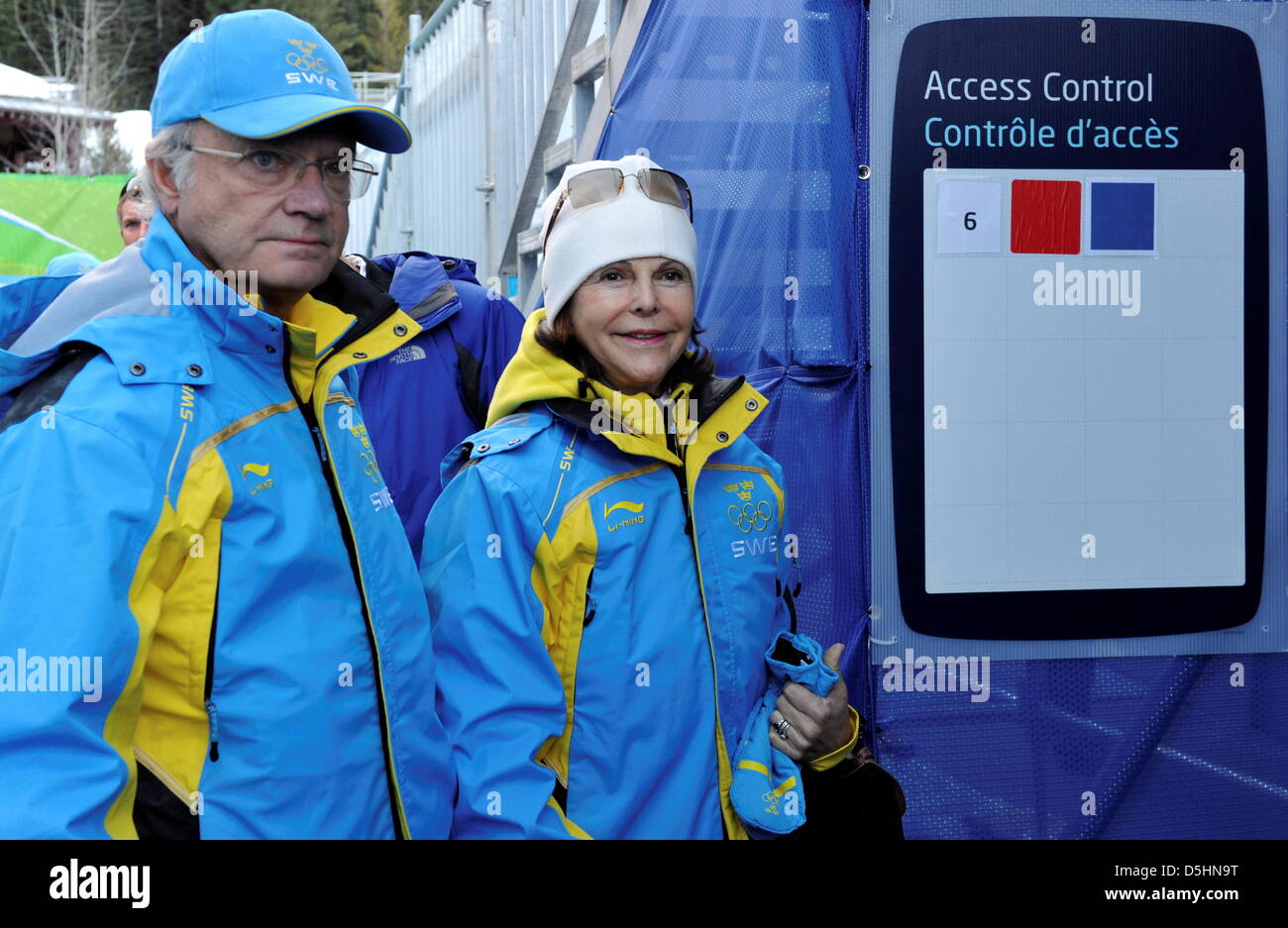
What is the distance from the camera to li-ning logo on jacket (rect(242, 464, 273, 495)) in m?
1.57

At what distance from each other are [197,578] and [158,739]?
204mm

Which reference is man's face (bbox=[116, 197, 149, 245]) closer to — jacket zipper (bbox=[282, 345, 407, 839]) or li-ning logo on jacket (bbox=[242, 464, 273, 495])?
jacket zipper (bbox=[282, 345, 407, 839])

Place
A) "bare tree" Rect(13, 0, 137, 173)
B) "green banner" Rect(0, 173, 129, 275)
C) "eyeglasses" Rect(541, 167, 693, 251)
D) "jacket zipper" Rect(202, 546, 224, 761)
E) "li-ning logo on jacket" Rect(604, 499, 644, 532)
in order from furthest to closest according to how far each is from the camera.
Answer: "bare tree" Rect(13, 0, 137, 173)
"green banner" Rect(0, 173, 129, 275)
"eyeglasses" Rect(541, 167, 693, 251)
"li-ning logo on jacket" Rect(604, 499, 644, 532)
"jacket zipper" Rect(202, 546, 224, 761)

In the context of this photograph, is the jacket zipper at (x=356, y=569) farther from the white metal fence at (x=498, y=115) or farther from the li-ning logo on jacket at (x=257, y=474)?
the white metal fence at (x=498, y=115)

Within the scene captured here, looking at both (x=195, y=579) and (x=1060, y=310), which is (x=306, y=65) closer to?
(x=195, y=579)

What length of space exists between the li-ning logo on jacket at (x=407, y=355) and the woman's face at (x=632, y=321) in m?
0.84

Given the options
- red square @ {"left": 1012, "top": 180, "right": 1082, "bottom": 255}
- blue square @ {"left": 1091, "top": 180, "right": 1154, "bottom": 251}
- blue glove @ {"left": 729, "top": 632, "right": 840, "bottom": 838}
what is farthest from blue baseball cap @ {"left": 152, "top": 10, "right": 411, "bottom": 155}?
blue square @ {"left": 1091, "top": 180, "right": 1154, "bottom": 251}

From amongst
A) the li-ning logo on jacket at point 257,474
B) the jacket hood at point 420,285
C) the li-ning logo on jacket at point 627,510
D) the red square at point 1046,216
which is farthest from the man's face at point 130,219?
the red square at point 1046,216

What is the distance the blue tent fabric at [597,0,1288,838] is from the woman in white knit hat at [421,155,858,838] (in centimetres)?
124

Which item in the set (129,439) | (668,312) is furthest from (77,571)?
(668,312)

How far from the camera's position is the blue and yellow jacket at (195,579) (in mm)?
1317

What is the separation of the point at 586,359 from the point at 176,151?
793 millimetres

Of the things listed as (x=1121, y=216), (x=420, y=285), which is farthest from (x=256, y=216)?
(x=1121, y=216)

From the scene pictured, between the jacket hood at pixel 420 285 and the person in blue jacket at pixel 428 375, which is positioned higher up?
the jacket hood at pixel 420 285
